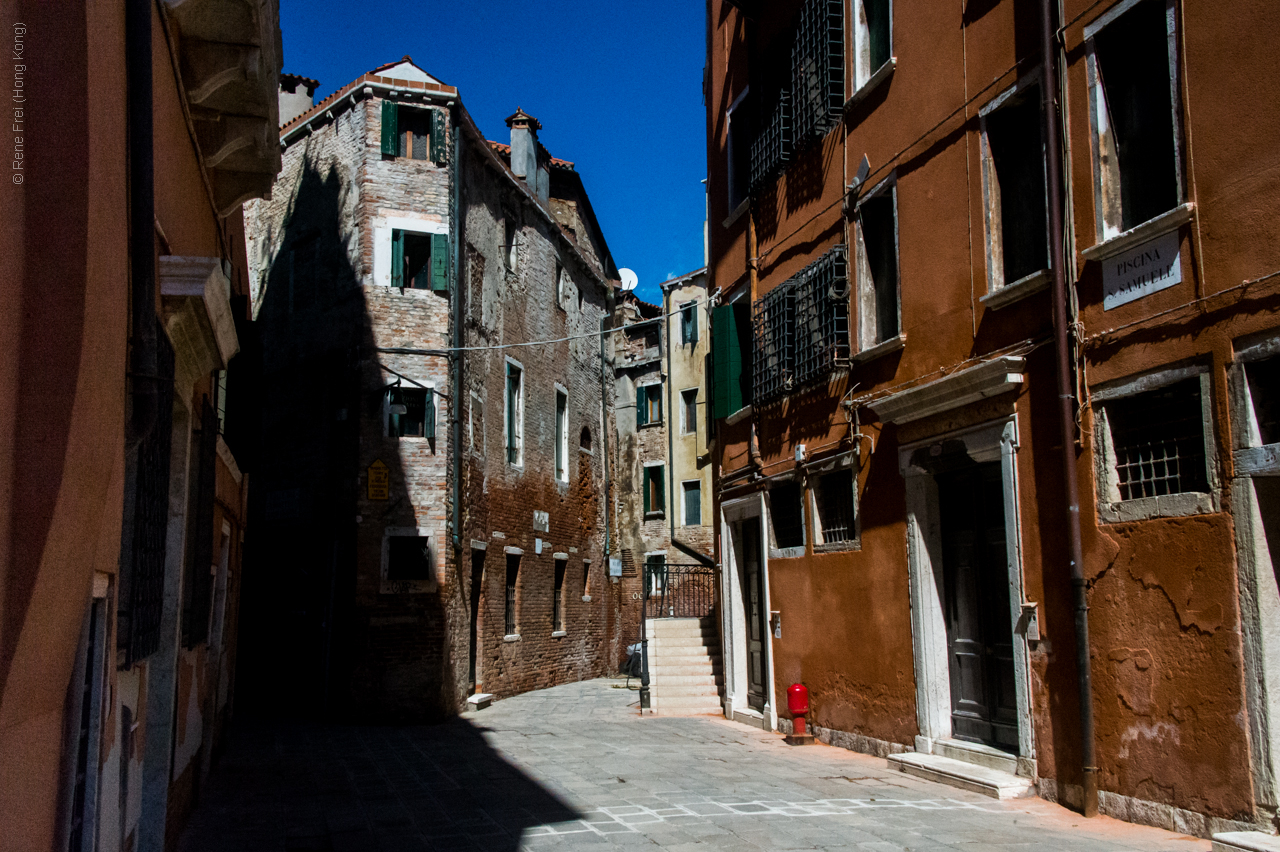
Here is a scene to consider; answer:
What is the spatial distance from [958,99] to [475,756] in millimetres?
7949

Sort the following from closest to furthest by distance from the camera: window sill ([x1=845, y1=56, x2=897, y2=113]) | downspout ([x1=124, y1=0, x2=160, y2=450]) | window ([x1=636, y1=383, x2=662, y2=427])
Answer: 1. downspout ([x1=124, y1=0, x2=160, y2=450])
2. window sill ([x1=845, y1=56, x2=897, y2=113])
3. window ([x1=636, y1=383, x2=662, y2=427])

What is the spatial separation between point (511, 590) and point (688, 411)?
37.3 ft

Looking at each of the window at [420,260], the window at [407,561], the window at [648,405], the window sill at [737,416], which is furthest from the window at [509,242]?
the window at [648,405]

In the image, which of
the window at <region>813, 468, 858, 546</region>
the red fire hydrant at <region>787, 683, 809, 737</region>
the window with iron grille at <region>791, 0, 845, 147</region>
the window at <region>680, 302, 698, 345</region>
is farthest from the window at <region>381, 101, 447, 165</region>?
the window at <region>680, 302, 698, 345</region>

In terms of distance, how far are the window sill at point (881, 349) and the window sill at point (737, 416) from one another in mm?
3179

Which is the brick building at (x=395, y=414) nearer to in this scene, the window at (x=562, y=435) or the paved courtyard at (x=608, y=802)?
the window at (x=562, y=435)

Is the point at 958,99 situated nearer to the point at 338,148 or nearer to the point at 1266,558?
the point at 1266,558

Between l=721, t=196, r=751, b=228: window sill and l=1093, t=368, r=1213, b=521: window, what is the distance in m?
7.34

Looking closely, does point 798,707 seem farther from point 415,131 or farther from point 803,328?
point 415,131

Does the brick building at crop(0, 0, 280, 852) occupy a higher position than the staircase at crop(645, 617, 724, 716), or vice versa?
the brick building at crop(0, 0, 280, 852)

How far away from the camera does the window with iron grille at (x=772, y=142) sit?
1241cm

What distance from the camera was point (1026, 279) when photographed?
795cm

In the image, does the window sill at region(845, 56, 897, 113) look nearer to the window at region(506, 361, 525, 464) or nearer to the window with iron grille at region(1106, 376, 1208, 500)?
the window with iron grille at region(1106, 376, 1208, 500)

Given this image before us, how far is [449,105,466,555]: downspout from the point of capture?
1717 cm
